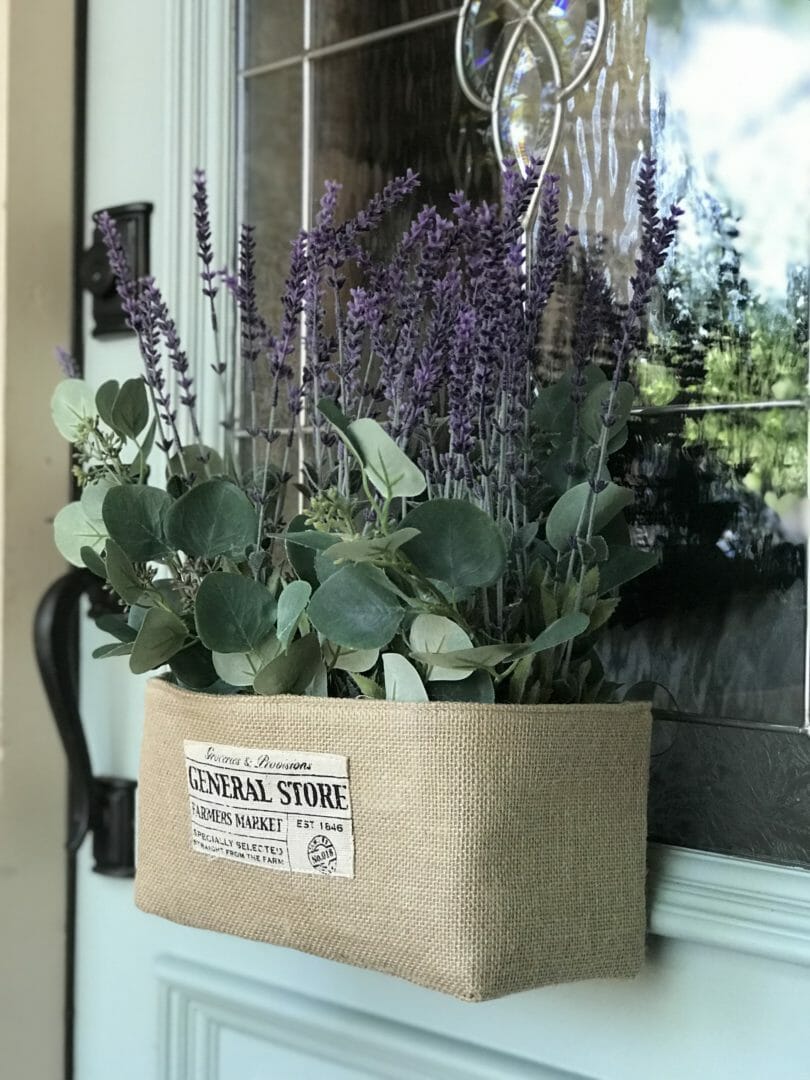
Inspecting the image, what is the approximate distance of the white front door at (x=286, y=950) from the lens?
616mm

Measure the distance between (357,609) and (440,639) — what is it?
0.04 metres

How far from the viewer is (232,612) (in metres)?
0.54

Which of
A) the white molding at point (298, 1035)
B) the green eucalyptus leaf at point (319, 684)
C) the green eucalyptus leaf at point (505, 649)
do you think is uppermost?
the green eucalyptus leaf at point (505, 649)

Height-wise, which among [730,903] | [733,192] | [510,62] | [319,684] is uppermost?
[510,62]

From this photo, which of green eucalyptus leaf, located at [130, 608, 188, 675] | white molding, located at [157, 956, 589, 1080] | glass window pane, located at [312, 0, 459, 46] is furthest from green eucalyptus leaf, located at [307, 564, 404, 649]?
glass window pane, located at [312, 0, 459, 46]

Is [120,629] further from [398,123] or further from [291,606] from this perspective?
[398,123]

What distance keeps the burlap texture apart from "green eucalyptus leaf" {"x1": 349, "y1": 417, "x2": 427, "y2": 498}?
0.32ft

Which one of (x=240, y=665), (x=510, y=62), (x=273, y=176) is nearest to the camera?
(x=240, y=665)

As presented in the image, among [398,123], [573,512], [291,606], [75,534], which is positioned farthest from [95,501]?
[398,123]

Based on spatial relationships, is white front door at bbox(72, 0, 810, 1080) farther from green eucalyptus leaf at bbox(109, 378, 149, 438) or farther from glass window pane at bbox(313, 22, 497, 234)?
green eucalyptus leaf at bbox(109, 378, 149, 438)

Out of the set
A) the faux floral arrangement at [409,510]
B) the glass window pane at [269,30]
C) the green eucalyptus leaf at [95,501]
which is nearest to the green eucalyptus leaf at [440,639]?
the faux floral arrangement at [409,510]

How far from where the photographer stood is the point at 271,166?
870 millimetres

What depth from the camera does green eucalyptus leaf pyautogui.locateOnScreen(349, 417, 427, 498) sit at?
1.61 ft

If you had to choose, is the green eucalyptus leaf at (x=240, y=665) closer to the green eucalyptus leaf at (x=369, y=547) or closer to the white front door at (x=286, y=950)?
the green eucalyptus leaf at (x=369, y=547)
